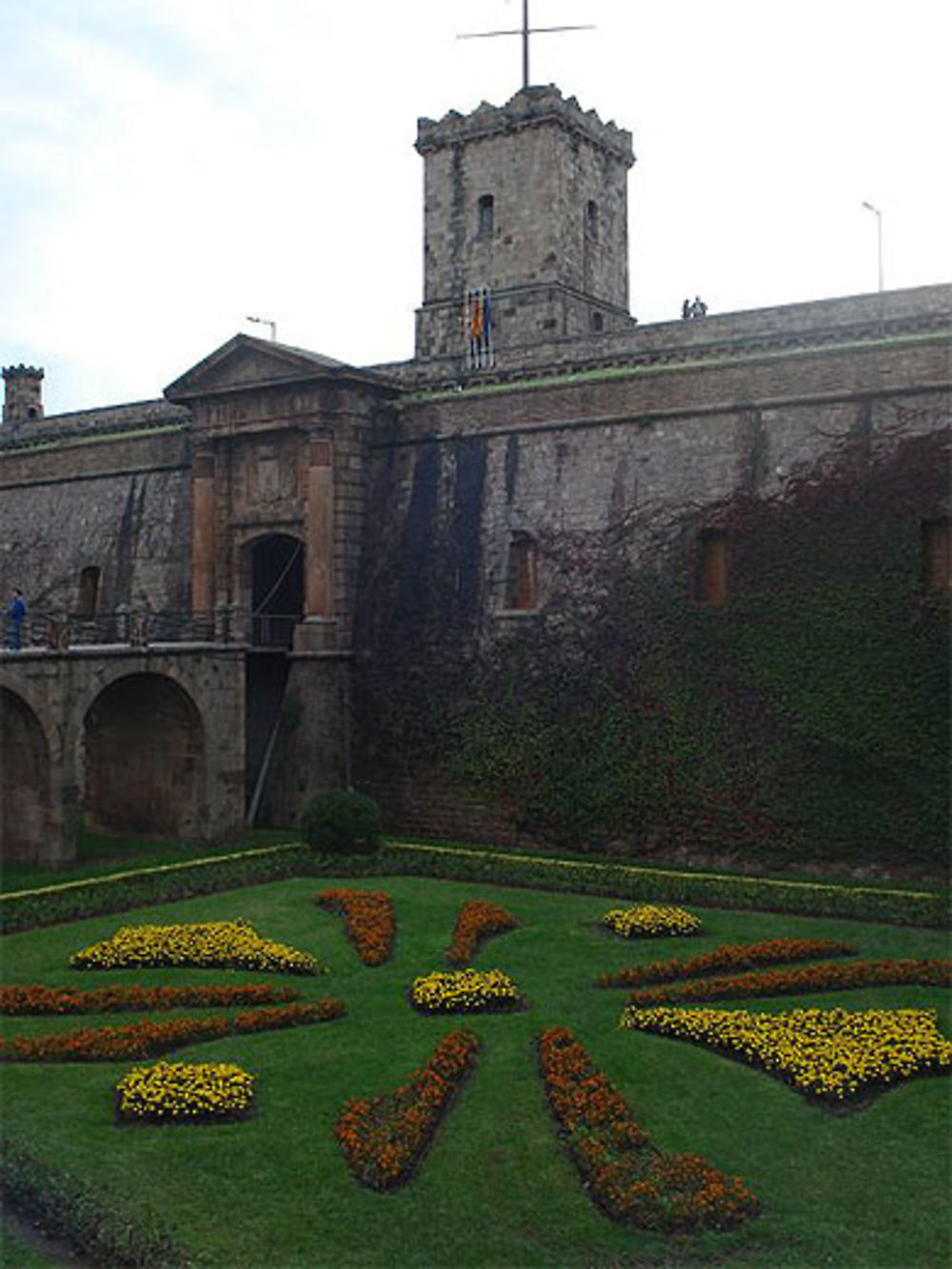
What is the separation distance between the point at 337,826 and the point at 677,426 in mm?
8713

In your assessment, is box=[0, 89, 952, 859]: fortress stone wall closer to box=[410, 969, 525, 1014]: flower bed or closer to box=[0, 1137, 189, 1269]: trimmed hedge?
box=[410, 969, 525, 1014]: flower bed

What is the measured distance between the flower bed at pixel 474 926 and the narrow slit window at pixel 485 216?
889 inches

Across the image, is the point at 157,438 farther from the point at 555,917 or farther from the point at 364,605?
the point at 555,917

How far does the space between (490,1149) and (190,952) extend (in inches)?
258

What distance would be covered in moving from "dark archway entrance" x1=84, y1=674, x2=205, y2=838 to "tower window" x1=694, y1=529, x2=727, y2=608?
357 inches

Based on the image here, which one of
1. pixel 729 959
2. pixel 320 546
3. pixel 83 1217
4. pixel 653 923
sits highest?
pixel 320 546

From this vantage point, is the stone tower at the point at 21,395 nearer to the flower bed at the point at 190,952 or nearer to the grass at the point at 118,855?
the grass at the point at 118,855

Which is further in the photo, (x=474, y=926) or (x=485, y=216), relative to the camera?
(x=485, y=216)

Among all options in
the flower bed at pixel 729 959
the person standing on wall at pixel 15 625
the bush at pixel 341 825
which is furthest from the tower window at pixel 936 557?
the person standing on wall at pixel 15 625

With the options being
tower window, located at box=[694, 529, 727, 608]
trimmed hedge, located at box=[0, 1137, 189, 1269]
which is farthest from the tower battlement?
trimmed hedge, located at box=[0, 1137, 189, 1269]

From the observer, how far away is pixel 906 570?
20.6 metres

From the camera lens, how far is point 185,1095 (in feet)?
38.3

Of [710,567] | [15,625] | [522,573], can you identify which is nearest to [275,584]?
[522,573]

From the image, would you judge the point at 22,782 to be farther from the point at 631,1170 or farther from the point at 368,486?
the point at 631,1170
